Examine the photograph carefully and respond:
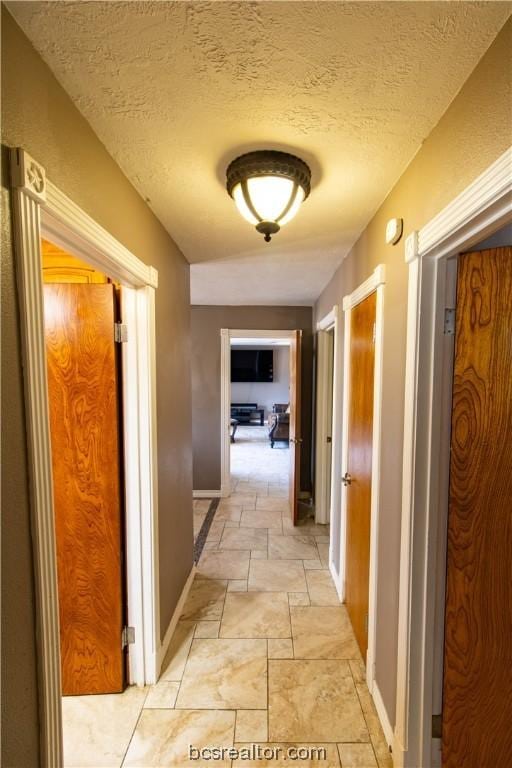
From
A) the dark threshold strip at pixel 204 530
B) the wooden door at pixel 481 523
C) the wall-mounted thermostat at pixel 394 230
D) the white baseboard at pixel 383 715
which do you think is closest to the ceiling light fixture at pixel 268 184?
the wall-mounted thermostat at pixel 394 230

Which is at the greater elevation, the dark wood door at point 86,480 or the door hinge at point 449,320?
the door hinge at point 449,320

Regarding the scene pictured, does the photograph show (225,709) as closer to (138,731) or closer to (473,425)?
(138,731)

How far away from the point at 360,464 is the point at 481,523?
781mm

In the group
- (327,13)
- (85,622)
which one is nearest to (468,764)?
(85,622)

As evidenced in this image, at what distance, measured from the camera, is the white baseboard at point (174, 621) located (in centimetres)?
172

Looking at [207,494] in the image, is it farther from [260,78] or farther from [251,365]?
[251,365]

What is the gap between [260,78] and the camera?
2.82ft

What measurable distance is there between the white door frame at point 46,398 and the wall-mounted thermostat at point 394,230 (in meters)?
1.11

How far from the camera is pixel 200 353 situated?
4.09 metres

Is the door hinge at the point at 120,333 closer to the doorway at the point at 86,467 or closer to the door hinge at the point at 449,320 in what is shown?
the doorway at the point at 86,467

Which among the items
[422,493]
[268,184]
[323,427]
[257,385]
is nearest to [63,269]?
[268,184]

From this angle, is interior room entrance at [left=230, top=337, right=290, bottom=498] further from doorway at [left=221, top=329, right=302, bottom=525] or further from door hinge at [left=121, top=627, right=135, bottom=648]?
door hinge at [left=121, top=627, right=135, bottom=648]

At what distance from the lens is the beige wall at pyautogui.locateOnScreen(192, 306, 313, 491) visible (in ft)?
13.2

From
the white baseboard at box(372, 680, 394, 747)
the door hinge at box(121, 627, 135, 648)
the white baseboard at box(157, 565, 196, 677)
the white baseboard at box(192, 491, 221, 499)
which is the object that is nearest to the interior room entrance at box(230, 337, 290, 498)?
the white baseboard at box(192, 491, 221, 499)
